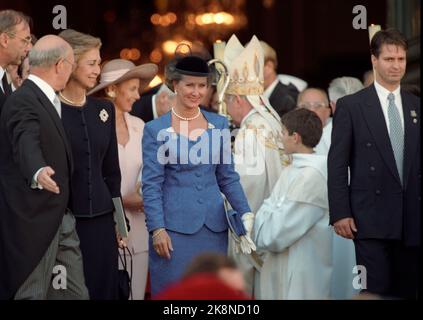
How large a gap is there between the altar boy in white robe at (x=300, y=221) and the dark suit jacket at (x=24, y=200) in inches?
67.0

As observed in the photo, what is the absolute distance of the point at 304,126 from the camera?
8.66m

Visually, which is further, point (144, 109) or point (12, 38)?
point (144, 109)

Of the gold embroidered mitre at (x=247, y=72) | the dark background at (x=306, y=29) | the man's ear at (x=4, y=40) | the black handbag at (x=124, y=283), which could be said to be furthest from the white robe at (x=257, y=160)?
the dark background at (x=306, y=29)

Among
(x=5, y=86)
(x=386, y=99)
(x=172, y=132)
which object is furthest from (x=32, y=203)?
(x=386, y=99)

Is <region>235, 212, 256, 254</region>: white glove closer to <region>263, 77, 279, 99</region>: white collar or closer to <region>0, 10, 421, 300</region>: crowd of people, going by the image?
<region>0, 10, 421, 300</region>: crowd of people

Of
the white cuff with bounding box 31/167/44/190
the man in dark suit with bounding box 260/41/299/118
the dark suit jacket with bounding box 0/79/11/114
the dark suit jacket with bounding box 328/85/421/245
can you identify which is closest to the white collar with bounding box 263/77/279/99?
the man in dark suit with bounding box 260/41/299/118

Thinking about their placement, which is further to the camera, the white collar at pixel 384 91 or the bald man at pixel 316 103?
the bald man at pixel 316 103

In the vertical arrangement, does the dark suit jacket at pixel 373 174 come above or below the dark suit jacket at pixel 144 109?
below

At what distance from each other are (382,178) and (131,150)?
2.01 metres

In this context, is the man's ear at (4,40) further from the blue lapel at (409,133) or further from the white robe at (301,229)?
the blue lapel at (409,133)

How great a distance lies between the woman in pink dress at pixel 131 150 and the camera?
910cm

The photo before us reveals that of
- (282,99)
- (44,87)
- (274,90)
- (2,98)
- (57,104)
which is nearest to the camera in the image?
(44,87)

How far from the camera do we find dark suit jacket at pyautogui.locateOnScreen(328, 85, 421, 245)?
7.84m

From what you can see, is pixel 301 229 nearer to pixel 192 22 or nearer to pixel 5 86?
pixel 5 86
